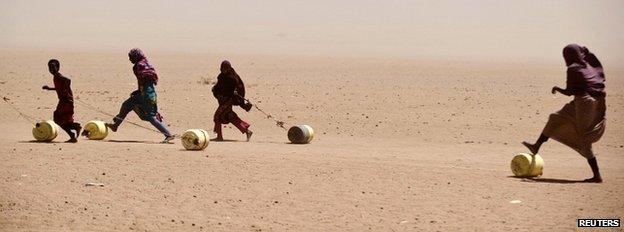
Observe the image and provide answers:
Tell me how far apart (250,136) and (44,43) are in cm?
6274

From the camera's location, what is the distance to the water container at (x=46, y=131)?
A: 49.1ft

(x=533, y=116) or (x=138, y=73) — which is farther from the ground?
(x=138, y=73)

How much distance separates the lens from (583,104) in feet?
38.5

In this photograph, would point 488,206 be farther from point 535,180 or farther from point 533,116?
point 533,116

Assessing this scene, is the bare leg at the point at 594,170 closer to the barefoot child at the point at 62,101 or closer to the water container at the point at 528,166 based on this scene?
the water container at the point at 528,166

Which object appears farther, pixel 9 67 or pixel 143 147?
pixel 9 67

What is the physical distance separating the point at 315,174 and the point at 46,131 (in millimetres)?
4772

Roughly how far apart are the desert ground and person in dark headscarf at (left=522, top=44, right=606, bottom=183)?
0.50m

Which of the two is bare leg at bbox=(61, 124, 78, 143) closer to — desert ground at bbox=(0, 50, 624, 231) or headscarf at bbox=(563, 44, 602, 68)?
desert ground at bbox=(0, 50, 624, 231)

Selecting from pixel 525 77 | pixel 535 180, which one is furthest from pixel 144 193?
pixel 525 77

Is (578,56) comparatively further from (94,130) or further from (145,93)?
(94,130)

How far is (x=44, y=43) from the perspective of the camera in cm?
7650

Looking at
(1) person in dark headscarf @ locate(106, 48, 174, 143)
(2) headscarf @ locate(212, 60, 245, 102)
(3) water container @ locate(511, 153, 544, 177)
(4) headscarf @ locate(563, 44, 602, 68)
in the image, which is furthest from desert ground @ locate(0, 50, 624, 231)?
(4) headscarf @ locate(563, 44, 602, 68)

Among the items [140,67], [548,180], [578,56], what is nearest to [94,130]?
[140,67]
